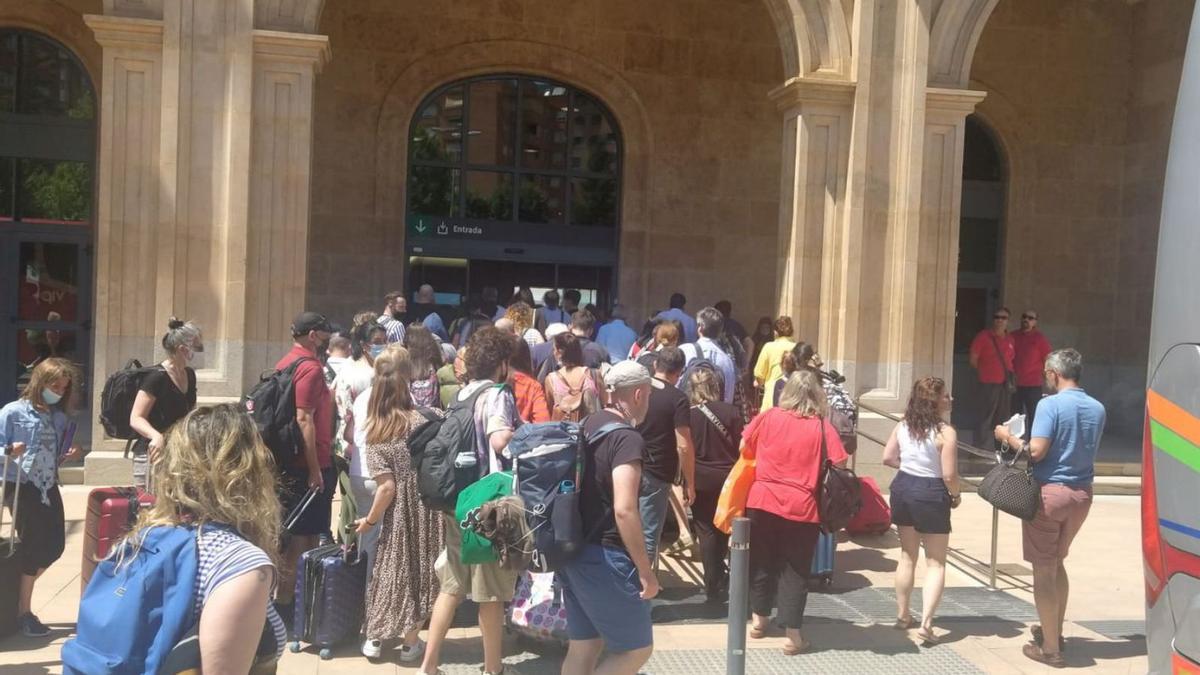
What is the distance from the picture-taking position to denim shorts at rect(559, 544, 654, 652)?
16.4 ft

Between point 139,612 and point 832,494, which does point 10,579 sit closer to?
point 139,612

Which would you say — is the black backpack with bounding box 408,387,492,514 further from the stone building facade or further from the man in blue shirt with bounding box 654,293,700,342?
the man in blue shirt with bounding box 654,293,700,342

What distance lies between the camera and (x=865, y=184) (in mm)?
12344

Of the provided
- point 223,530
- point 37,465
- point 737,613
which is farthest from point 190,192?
point 223,530

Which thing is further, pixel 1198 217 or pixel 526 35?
pixel 526 35

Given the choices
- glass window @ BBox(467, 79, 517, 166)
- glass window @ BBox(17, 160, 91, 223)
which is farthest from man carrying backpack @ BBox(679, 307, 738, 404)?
glass window @ BBox(17, 160, 91, 223)

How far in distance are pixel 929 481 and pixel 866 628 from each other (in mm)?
→ 1111

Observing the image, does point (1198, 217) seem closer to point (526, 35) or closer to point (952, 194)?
point (952, 194)

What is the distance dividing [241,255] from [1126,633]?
808 centimetres

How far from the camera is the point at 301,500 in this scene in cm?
705

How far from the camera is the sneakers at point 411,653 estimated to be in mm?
6484

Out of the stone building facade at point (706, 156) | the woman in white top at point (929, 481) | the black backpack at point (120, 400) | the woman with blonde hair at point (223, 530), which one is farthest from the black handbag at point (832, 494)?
the stone building facade at point (706, 156)

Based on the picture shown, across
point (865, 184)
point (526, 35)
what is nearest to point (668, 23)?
point (526, 35)

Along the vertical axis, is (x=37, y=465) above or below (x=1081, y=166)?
below
